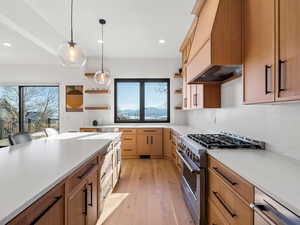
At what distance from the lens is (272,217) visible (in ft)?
2.71

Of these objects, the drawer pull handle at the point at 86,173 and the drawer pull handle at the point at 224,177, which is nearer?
the drawer pull handle at the point at 224,177

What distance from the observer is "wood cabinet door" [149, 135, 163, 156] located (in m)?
4.68

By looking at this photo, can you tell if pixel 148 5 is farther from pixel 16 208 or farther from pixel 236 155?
pixel 16 208

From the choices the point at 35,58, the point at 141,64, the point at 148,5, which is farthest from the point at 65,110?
the point at 148,5

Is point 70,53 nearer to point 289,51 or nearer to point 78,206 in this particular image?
point 78,206

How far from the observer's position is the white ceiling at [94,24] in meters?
2.53

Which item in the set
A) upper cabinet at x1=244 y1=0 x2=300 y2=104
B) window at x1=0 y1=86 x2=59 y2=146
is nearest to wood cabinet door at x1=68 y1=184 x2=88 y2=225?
upper cabinet at x1=244 y1=0 x2=300 y2=104

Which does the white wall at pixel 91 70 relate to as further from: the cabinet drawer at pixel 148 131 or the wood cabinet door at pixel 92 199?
the wood cabinet door at pixel 92 199

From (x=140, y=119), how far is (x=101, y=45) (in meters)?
2.30

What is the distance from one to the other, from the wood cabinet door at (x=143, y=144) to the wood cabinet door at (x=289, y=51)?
12.2 feet

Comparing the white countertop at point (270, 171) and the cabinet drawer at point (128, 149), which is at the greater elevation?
the white countertop at point (270, 171)

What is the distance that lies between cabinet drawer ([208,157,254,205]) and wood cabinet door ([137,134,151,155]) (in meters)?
3.16

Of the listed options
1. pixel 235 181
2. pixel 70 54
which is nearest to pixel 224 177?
pixel 235 181

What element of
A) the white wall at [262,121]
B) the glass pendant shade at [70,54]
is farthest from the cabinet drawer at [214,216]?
the glass pendant shade at [70,54]
